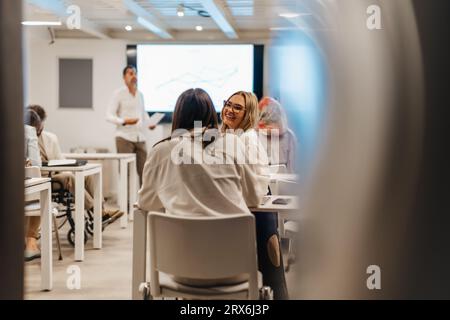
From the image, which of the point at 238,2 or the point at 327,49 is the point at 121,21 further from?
the point at 327,49

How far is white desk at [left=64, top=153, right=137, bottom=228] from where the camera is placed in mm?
5396

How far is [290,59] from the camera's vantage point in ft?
6.77

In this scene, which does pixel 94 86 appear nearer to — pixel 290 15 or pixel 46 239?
pixel 46 239

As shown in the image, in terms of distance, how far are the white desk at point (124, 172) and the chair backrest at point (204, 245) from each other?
3.36 m

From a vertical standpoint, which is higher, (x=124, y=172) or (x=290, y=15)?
(x=290, y=15)

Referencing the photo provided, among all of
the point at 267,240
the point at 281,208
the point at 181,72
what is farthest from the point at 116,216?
the point at 281,208

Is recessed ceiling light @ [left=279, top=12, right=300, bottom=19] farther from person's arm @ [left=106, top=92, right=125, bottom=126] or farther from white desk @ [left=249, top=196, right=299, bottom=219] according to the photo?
person's arm @ [left=106, top=92, right=125, bottom=126]

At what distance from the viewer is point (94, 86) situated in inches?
352

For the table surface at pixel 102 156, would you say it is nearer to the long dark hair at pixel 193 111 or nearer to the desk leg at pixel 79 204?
the desk leg at pixel 79 204

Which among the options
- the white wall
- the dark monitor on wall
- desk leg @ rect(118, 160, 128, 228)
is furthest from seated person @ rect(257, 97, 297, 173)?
the white wall

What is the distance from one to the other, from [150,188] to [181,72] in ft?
14.0

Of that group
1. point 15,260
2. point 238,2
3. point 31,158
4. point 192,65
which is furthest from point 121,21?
point 15,260

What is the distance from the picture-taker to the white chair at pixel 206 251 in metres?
2.00

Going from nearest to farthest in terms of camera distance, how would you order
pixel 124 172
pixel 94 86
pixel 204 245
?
1. pixel 204 245
2. pixel 124 172
3. pixel 94 86
